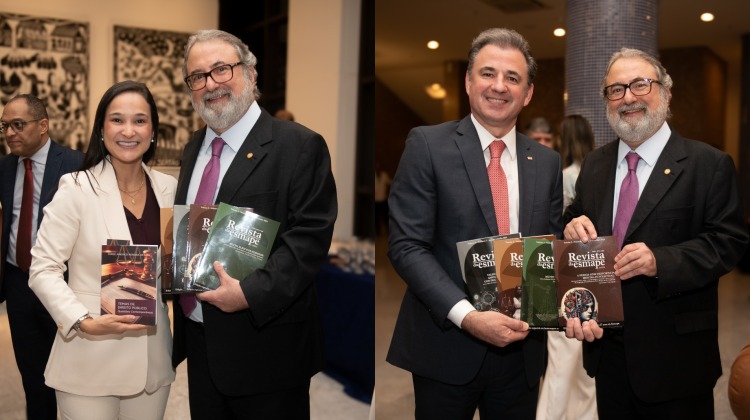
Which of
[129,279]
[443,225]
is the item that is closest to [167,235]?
[129,279]

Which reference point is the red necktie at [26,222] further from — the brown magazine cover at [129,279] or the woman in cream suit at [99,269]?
the brown magazine cover at [129,279]

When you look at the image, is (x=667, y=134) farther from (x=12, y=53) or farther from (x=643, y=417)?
(x=12, y=53)

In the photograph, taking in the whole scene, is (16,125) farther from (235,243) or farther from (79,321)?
(235,243)

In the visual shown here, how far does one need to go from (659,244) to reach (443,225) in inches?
28.1

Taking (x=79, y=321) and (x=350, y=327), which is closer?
(x=79, y=321)

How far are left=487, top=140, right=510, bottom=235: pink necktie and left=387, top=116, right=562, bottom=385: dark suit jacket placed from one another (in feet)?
0.15

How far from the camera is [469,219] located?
2.11 meters

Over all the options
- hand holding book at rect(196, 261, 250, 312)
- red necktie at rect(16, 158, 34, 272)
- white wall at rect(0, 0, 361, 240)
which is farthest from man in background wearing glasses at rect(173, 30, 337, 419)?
white wall at rect(0, 0, 361, 240)

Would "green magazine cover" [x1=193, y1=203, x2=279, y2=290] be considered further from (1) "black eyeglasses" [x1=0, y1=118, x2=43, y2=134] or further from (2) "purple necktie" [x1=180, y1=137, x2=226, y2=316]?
(1) "black eyeglasses" [x1=0, y1=118, x2=43, y2=134]

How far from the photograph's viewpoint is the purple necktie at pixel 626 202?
230 cm

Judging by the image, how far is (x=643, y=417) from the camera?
2357 mm

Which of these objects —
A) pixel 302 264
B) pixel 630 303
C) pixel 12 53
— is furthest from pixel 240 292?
pixel 12 53

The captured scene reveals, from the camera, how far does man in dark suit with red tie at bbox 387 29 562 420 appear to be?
2.11 meters

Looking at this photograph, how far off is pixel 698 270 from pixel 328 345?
3.44 meters
